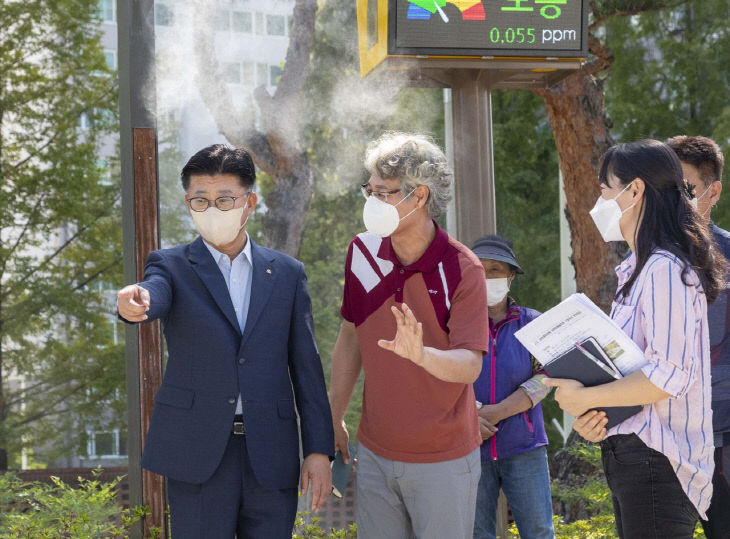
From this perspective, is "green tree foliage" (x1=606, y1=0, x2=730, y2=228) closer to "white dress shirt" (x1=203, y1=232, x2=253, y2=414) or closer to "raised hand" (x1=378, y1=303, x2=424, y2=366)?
"white dress shirt" (x1=203, y1=232, x2=253, y2=414)

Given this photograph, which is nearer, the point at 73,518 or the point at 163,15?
the point at 73,518

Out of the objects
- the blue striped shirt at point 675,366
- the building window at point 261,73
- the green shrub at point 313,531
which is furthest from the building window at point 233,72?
the blue striped shirt at point 675,366

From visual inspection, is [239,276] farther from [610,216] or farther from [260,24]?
[260,24]

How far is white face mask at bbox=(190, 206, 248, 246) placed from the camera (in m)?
2.86

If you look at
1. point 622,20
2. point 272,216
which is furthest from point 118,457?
point 622,20

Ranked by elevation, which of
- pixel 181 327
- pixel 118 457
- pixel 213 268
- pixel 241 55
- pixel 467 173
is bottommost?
pixel 118 457

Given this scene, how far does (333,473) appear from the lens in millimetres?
3115

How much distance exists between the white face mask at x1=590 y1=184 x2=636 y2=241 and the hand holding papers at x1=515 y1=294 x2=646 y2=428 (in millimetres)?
247

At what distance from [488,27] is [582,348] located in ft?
7.52

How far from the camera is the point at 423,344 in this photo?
2.75 meters

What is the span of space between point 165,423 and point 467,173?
247 cm

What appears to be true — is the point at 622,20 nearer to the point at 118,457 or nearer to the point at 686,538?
the point at 118,457

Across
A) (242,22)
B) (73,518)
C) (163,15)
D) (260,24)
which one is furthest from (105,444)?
(73,518)

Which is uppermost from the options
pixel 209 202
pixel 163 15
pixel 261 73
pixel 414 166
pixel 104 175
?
pixel 261 73
